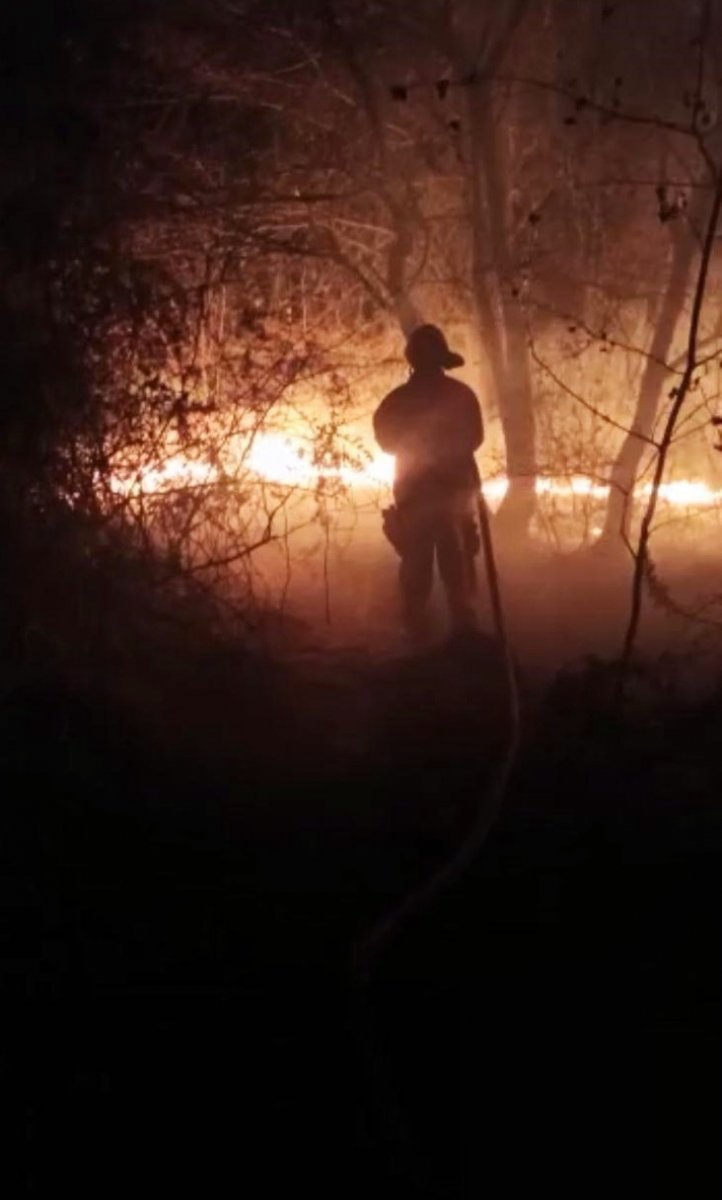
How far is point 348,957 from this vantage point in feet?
16.2

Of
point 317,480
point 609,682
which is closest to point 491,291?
point 317,480

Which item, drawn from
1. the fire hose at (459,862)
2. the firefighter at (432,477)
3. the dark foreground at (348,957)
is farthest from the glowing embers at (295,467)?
the fire hose at (459,862)

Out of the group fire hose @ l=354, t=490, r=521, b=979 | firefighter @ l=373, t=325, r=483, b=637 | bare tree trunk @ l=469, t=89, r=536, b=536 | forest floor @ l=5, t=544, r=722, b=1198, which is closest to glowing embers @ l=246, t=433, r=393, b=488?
firefighter @ l=373, t=325, r=483, b=637

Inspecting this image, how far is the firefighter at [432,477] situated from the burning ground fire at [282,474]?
667 millimetres

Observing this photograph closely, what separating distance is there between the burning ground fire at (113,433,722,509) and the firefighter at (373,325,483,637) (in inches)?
26.3

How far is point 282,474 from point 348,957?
4909mm

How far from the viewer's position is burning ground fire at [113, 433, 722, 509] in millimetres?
8125

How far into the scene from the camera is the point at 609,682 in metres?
7.31

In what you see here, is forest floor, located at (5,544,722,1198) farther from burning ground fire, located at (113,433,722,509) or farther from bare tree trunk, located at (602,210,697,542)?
bare tree trunk, located at (602,210,697,542)

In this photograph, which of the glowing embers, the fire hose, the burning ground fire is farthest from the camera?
the glowing embers

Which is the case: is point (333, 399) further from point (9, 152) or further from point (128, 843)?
point (128, 843)

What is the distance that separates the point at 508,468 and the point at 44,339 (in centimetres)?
565

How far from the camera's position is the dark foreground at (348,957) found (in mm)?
3896

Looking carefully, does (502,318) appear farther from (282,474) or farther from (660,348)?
(282,474)
